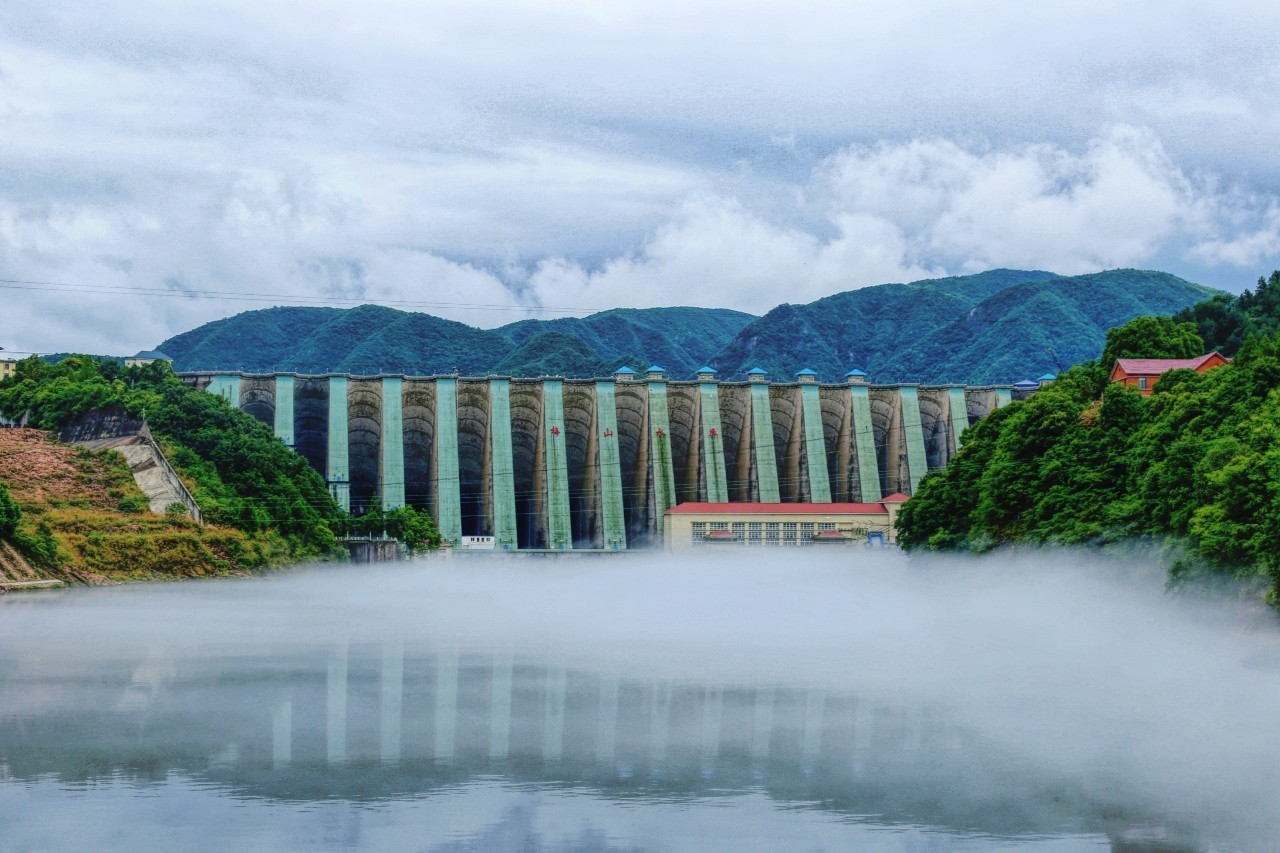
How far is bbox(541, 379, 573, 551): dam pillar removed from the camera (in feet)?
297

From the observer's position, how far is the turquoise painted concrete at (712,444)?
318ft

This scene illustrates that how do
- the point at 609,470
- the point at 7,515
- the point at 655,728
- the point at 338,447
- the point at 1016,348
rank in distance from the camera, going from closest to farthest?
1. the point at 655,728
2. the point at 7,515
3. the point at 338,447
4. the point at 609,470
5. the point at 1016,348

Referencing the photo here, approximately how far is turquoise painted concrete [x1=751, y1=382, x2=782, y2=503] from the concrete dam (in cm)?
10

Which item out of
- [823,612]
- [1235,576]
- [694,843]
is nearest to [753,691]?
[694,843]

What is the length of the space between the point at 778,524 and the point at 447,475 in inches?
846

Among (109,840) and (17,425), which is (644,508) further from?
(109,840)

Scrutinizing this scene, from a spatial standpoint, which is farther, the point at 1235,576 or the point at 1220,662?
the point at 1235,576

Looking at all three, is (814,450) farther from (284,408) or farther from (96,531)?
(96,531)

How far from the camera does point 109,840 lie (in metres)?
17.1

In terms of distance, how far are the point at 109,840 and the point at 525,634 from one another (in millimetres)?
25969

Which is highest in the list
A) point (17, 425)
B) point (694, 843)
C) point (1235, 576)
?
point (17, 425)

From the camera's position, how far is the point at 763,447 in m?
99.1

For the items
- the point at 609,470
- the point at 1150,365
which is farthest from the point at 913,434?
the point at 1150,365

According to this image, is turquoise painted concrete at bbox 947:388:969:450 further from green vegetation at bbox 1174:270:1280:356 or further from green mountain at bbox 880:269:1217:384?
green mountain at bbox 880:269:1217:384
